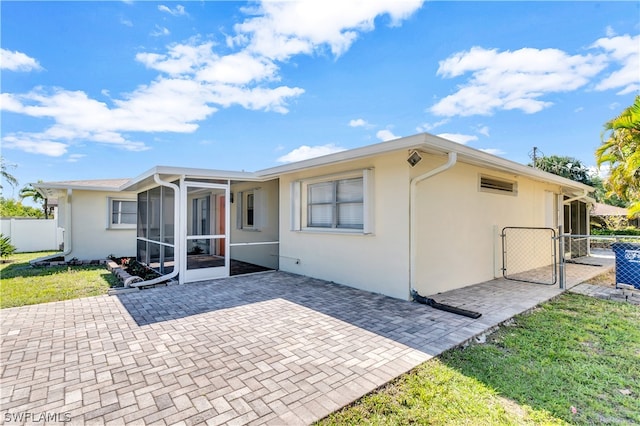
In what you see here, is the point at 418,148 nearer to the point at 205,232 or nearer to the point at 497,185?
the point at 497,185

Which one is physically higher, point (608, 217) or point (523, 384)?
point (608, 217)

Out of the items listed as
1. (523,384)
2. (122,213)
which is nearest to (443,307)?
(523,384)

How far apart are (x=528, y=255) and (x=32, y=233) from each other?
2276 cm

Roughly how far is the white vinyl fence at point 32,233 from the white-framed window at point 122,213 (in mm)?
6850

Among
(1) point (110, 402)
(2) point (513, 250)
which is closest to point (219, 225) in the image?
(1) point (110, 402)

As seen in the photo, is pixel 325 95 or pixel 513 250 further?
pixel 325 95

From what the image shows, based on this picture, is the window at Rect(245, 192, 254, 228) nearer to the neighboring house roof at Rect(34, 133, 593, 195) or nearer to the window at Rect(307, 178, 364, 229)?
the neighboring house roof at Rect(34, 133, 593, 195)

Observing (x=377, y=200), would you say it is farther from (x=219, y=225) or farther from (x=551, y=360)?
(x=219, y=225)

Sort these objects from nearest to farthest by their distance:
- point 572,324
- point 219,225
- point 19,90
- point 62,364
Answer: point 62,364 < point 572,324 < point 219,225 < point 19,90

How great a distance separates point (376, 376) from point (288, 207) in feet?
19.3

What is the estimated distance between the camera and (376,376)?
2939 millimetres

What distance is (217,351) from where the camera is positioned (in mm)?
3525

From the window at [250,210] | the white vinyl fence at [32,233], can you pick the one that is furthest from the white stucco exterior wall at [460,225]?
the white vinyl fence at [32,233]

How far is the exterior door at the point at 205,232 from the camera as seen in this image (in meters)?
7.27
